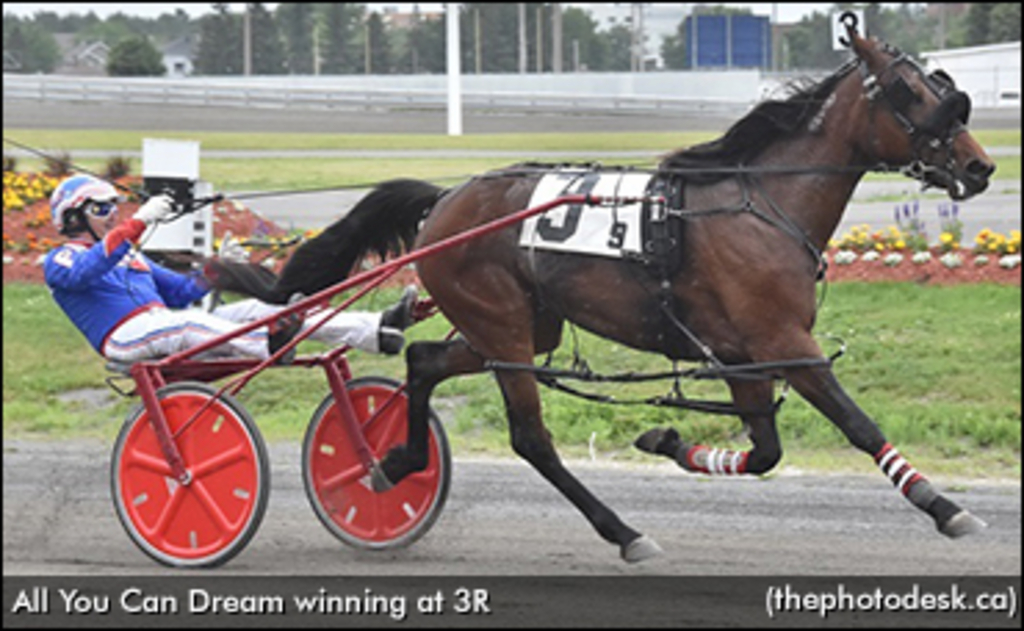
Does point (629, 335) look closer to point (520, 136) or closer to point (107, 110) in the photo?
point (520, 136)

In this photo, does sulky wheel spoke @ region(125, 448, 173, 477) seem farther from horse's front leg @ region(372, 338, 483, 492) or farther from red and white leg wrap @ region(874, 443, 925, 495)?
red and white leg wrap @ region(874, 443, 925, 495)

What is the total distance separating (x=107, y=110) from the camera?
21328 millimetres

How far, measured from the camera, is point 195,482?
18.7 ft

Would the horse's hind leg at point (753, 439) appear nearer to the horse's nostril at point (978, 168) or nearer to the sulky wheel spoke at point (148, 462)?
the horse's nostril at point (978, 168)

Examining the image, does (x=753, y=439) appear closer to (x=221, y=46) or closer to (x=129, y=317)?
(x=129, y=317)

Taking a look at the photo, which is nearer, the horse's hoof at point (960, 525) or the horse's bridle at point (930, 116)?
the horse's hoof at point (960, 525)

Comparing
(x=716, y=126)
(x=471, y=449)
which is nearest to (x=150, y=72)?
(x=716, y=126)

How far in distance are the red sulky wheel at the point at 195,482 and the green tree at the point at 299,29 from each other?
118 feet

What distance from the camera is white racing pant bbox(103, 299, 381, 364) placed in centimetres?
580

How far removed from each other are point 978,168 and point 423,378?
206cm

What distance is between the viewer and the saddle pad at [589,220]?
520 cm

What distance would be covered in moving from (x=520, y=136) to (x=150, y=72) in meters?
20.2

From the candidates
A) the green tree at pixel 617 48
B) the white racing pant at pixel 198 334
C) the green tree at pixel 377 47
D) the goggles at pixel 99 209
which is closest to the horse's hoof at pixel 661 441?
the white racing pant at pixel 198 334

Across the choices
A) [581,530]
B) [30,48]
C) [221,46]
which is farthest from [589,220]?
[30,48]
